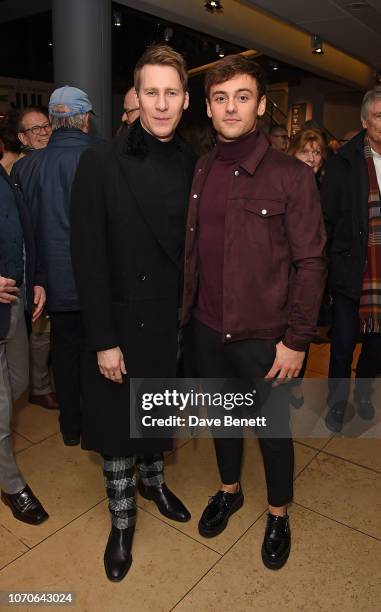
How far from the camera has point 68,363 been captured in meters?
2.57

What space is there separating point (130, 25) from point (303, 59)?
3316 mm

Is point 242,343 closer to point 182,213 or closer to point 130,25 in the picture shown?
point 182,213

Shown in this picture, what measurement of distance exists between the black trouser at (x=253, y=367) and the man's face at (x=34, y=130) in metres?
1.82

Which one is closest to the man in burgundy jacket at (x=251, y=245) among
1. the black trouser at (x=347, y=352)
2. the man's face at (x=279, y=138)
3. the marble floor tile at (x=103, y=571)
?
the marble floor tile at (x=103, y=571)

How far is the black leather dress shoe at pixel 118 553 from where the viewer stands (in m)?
1.83

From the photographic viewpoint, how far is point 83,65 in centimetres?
431

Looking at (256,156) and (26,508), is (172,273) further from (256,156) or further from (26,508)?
(26,508)

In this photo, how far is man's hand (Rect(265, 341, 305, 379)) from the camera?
171 cm

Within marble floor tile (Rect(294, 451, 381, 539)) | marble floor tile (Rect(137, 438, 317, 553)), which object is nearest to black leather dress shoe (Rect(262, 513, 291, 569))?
marble floor tile (Rect(137, 438, 317, 553))

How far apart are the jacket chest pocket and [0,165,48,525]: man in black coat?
0.89 metres

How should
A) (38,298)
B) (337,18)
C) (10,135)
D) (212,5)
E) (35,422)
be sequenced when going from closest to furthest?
(38,298)
(35,422)
(10,135)
(212,5)
(337,18)

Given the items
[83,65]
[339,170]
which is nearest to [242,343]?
[339,170]

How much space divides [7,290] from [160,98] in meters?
0.88

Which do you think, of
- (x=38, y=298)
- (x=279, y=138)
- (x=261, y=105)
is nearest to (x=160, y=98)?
(x=261, y=105)
